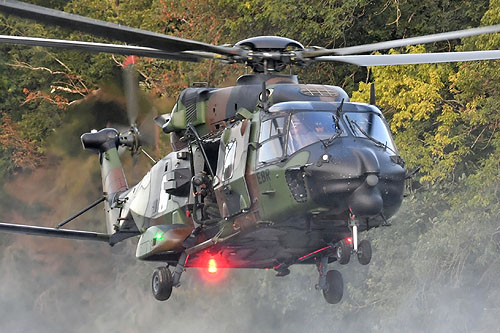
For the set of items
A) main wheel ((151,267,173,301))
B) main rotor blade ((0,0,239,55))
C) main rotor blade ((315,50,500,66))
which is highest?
main rotor blade ((0,0,239,55))

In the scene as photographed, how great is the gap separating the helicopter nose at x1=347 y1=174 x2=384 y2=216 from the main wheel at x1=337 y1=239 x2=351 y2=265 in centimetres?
187

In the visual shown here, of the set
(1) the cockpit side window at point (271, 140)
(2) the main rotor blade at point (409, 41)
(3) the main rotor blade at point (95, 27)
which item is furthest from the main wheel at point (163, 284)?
(3) the main rotor blade at point (95, 27)

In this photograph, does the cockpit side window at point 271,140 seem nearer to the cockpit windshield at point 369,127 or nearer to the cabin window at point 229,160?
the cabin window at point 229,160

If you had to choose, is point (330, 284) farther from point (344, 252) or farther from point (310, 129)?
point (310, 129)

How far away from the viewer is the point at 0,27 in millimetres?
38500

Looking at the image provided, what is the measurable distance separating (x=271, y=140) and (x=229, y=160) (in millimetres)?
1015

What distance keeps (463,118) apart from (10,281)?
54.0 ft

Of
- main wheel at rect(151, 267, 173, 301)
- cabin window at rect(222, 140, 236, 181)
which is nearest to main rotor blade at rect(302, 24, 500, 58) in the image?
cabin window at rect(222, 140, 236, 181)

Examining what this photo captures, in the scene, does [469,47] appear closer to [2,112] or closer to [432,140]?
[432,140]

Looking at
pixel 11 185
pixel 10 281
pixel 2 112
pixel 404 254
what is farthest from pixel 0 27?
pixel 404 254

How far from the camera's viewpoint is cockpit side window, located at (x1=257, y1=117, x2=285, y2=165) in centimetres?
1392

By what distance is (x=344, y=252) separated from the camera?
1512cm

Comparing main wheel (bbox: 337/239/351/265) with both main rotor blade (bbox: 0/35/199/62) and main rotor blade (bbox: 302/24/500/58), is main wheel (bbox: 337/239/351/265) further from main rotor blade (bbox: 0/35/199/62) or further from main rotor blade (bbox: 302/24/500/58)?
main rotor blade (bbox: 0/35/199/62)

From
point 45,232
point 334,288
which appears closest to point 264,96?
point 334,288
